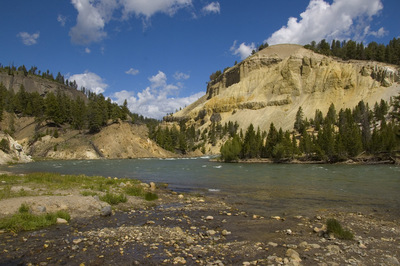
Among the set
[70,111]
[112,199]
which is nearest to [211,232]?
[112,199]

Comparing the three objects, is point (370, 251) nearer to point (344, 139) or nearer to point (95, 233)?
point (95, 233)

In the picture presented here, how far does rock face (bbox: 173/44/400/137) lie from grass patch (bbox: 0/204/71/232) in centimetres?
12669

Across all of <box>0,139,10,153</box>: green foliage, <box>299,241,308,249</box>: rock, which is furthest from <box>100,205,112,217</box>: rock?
<box>0,139,10,153</box>: green foliage

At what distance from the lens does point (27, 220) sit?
38.4 feet

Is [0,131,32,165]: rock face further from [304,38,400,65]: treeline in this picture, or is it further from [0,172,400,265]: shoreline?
[304,38,400,65]: treeline

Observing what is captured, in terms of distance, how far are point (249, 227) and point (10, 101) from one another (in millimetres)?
146587

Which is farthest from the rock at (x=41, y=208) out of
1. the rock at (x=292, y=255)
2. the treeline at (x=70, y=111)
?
the treeline at (x=70, y=111)

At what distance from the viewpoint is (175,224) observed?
12930 mm

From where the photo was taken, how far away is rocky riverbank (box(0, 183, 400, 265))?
28.4ft

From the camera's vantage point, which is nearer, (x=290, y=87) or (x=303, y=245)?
(x=303, y=245)

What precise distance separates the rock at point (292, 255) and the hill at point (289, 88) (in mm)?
125889

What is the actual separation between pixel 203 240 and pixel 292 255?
3342 millimetres

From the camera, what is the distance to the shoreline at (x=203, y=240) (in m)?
8.69

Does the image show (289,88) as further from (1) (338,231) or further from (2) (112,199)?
(1) (338,231)
